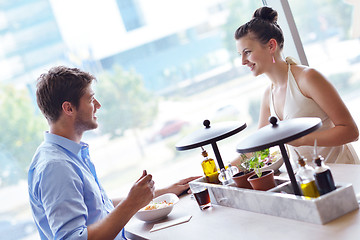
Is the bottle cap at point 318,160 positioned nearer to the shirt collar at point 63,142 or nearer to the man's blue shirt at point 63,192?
the man's blue shirt at point 63,192

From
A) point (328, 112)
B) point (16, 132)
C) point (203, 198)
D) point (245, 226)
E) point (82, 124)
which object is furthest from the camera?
point (16, 132)

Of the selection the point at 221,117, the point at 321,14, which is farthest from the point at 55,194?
the point at 321,14

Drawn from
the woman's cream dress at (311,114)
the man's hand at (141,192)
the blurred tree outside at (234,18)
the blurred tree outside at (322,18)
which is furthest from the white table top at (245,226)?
the blurred tree outside at (234,18)

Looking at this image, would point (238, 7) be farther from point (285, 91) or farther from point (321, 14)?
point (285, 91)

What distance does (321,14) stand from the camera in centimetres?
448

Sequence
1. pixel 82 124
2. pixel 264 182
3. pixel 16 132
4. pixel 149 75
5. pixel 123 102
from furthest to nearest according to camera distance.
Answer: pixel 149 75
pixel 123 102
pixel 16 132
pixel 82 124
pixel 264 182

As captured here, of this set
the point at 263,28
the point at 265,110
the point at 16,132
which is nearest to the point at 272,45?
the point at 263,28

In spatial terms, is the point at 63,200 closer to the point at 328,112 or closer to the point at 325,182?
the point at 325,182

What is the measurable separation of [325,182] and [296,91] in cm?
114

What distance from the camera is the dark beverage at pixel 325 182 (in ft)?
5.04

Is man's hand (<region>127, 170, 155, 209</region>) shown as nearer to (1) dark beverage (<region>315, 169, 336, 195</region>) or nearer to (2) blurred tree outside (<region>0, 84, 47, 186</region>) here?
(1) dark beverage (<region>315, 169, 336, 195</region>)

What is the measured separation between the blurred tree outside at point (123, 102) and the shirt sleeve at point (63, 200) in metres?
2.37

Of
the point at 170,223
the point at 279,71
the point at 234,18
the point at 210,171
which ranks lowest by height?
the point at 170,223

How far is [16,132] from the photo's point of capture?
4.09 meters
